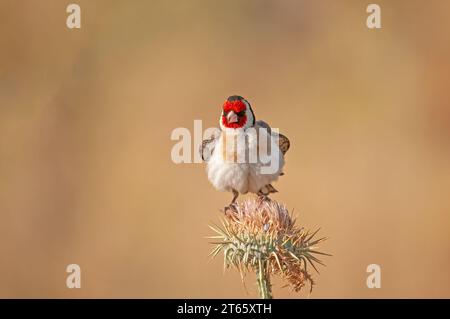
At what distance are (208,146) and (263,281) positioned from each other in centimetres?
238

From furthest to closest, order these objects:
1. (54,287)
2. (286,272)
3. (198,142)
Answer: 1. (54,287)
2. (198,142)
3. (286,272)

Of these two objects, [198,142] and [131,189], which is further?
[131,189]

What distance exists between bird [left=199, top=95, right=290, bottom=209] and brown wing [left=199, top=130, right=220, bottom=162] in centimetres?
23

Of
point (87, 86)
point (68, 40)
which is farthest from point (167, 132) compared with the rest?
point (68, 40)

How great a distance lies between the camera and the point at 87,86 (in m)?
12.2

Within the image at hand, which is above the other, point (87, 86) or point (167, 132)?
point (87, 86)

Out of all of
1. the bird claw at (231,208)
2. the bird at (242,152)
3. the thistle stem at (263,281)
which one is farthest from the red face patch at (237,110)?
the thistle stem at (263,281)

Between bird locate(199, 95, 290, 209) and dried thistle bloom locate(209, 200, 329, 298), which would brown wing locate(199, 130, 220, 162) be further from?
dried thistle bloom locate(209, 200, 329, 298)

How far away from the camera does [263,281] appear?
4.80 meters

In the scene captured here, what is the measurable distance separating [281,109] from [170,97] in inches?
78.0

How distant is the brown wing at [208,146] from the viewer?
6839 mm

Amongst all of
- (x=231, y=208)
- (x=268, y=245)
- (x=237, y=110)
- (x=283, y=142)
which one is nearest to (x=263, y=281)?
(x=268, y=245)

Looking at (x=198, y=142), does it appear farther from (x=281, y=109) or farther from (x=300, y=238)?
(x=281, y=109)

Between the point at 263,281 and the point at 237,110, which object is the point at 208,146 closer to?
the point at 237,110
